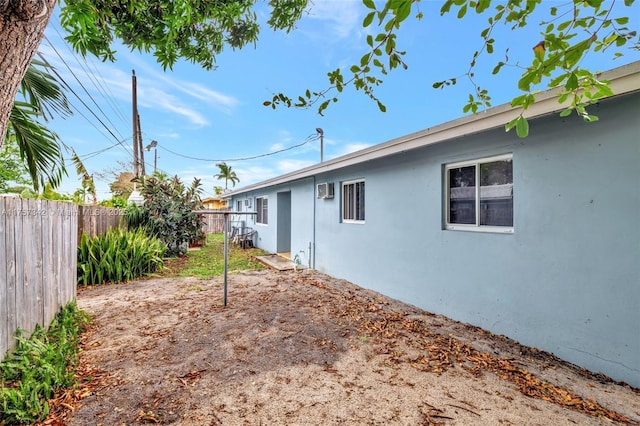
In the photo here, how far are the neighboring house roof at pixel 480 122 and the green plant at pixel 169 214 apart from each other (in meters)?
6.07

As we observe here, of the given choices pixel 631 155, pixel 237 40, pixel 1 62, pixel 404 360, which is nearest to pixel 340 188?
pixel 237 40

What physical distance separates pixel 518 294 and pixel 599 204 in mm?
1306

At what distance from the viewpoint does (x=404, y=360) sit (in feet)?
10.1

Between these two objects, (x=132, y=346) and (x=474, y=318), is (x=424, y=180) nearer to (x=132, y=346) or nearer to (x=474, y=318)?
(x=474, y=318)

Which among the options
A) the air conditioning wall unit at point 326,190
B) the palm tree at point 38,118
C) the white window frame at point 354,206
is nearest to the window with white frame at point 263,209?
the air conditioning wall unit at point 326,190

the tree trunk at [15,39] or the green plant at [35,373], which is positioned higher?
the tree trunk at [15,39]

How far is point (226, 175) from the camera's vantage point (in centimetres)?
3609

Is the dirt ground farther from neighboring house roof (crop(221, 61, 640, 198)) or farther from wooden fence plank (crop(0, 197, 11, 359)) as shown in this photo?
neighboring house roof (crop(221, 61, 640, 198))

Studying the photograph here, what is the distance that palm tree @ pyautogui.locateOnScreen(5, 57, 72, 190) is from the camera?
9.20 ft

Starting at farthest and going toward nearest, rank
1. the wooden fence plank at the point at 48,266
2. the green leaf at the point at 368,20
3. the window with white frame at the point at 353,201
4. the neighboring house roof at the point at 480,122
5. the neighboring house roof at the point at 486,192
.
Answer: the window with white frame at the point at 353,201, the neighboring house roof at the point at 486,192, the wooden fence plank at the point at 48,266, the neighboring house roof at the point at 480,122, the green leaf at the point at 368,20

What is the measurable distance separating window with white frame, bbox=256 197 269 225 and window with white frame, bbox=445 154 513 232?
852cm

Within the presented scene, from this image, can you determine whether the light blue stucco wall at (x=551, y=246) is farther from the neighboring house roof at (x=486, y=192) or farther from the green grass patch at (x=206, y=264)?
the green grass patch at (x=206, y=264)

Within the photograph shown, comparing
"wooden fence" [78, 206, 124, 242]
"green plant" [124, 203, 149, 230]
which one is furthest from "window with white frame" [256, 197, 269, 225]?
"wooden fence" [78, 206, 124, 242]

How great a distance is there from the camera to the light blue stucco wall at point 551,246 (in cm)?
270
